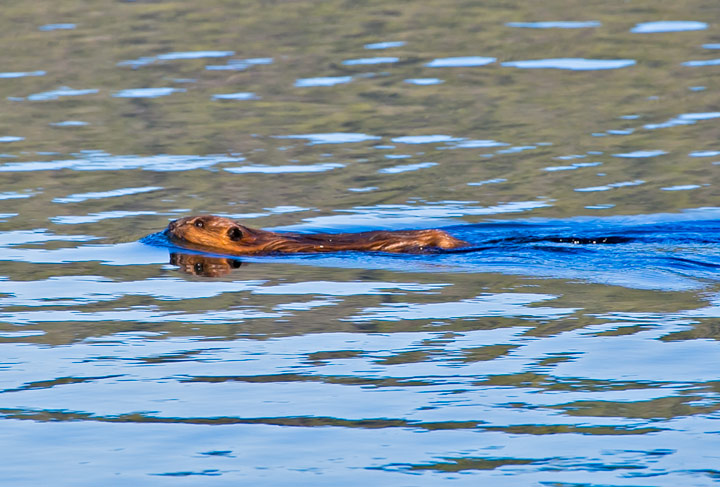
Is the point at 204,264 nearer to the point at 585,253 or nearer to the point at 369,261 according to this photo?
the point at 369,261

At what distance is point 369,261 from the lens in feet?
32.9

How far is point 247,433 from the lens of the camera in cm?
642

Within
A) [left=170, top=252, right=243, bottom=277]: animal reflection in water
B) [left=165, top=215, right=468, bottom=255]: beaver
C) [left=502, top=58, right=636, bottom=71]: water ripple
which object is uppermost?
[left=502, top=58, right=636, bottom=71]: water ripple

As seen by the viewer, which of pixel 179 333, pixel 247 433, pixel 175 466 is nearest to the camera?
pixel 175 466

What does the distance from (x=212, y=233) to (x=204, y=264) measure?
336 millimetres

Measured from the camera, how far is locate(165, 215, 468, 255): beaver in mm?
10188

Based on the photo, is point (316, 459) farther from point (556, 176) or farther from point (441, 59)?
point (441, 59)

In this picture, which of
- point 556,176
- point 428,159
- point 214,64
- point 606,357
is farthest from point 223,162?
point 606,357

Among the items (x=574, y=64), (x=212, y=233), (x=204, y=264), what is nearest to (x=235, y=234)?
(x=212, y=233)

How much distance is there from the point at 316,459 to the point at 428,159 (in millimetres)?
7478

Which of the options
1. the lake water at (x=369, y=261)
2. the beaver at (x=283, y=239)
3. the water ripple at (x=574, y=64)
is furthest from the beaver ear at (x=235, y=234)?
the water ripple at (x=574, y=64)

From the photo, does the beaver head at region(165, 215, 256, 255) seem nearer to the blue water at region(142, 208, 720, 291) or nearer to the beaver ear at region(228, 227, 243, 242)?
the beaver ear at region(228, 227, 243, 242)

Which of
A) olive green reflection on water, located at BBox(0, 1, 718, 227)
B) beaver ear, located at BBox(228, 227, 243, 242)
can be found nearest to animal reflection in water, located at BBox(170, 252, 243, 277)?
beaver ear, located at BBox(228, 227, 243, 242)

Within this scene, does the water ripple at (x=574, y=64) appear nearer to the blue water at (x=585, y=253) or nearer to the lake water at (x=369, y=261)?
the lake water at (x=369, y=261)
